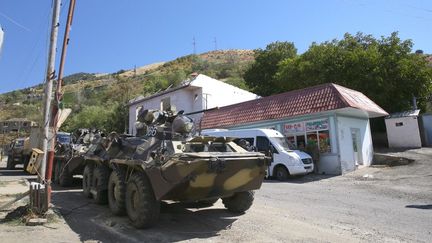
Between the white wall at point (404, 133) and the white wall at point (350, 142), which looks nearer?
the white wall at point (350, 142)

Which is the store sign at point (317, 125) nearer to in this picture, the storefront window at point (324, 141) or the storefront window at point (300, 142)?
the storefront window at point (324, 141)

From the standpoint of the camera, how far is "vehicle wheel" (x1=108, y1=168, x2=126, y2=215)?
8258 millimetres

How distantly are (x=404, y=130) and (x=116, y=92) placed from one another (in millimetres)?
50458

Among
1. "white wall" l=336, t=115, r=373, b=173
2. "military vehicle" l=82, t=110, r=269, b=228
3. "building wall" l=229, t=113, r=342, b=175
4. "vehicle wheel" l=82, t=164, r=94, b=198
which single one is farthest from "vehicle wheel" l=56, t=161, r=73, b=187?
"white wall" l=336, t=115, r=373, b=173

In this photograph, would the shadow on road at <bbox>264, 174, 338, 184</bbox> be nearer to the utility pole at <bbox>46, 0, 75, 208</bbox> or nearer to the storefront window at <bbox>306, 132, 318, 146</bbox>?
the storefront window at <bbox>306, 132, 318, 146</bbox>

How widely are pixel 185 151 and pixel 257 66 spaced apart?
34.2 metres

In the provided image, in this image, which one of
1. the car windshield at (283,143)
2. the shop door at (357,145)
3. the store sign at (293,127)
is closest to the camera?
the car windshield at (283,143)

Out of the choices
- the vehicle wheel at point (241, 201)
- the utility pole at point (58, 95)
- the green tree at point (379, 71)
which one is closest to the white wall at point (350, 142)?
the green tree at point (379, 71)

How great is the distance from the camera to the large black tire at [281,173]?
1694cm

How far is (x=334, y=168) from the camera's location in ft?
60.7

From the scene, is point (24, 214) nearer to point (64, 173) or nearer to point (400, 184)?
point (64, 173)

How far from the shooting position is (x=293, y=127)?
20297 mm

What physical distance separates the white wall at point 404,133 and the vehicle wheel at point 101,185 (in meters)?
19.4

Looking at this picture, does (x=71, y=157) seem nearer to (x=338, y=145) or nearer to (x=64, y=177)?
(x=64, y=177)
